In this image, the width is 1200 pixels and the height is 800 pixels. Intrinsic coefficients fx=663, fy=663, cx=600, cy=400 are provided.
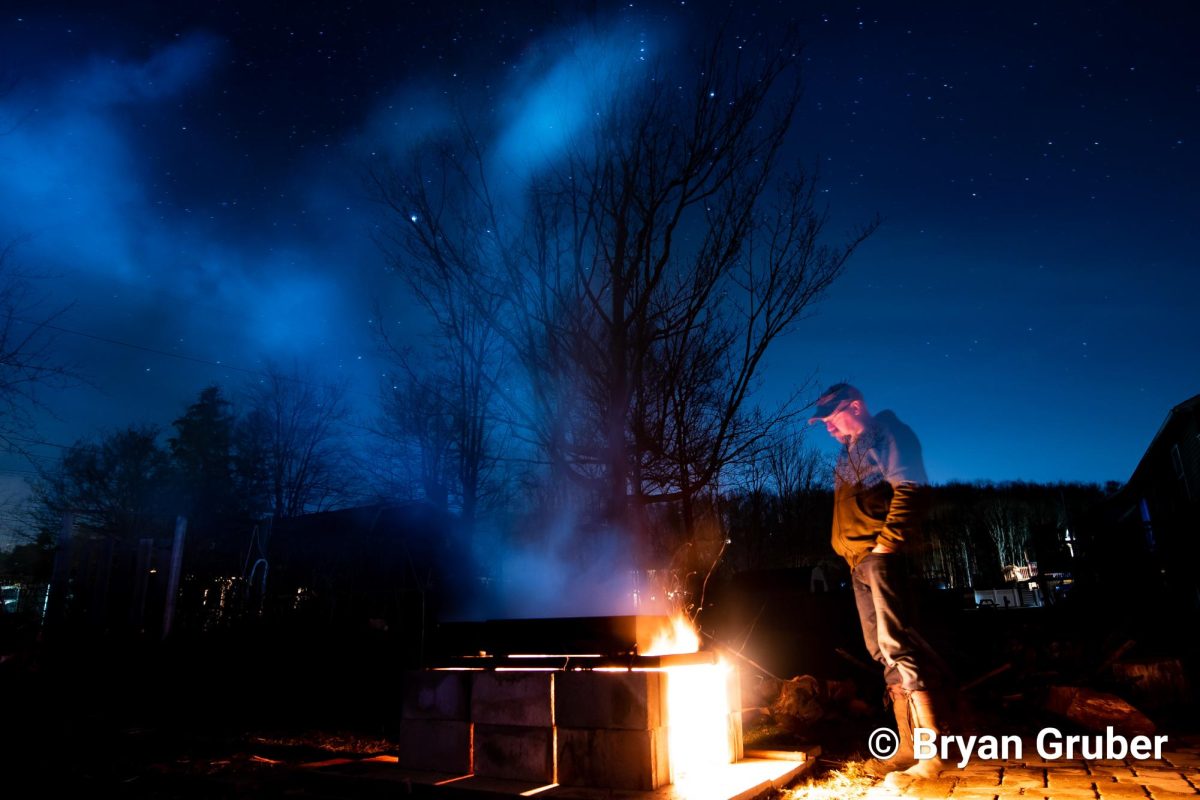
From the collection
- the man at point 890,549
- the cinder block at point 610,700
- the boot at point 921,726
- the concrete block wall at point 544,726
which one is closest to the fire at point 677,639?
the concrete block wall at point 544,726

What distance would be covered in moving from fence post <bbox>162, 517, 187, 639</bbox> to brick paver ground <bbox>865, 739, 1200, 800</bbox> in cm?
937

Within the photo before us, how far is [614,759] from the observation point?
11.6ft

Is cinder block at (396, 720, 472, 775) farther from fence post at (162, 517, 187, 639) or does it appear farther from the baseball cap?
fence post at (162, 517, 187, 639)

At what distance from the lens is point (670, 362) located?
24.7 ft

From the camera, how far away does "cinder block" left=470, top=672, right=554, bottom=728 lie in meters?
3.82

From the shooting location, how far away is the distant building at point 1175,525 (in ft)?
60.6

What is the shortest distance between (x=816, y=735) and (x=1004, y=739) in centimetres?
148

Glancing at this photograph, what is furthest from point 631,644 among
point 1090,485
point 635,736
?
point 1090,485

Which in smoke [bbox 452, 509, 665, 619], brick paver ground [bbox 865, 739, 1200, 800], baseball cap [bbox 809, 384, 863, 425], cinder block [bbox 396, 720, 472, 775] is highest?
baseball cap [bbox 809, 384, 863, 425]

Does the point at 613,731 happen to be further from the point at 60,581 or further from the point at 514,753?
the point at 60,581

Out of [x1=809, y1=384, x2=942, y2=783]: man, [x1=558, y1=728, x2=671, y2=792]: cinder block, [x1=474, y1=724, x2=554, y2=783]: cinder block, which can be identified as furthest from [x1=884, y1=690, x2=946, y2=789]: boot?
[x1=474, y1=724, x2=554, y2=783]: cinder block

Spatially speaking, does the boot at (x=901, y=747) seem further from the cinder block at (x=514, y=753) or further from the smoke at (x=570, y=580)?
the smoke at (x=570, y=580)

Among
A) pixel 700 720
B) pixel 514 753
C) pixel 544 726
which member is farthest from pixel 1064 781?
pixel 514 753

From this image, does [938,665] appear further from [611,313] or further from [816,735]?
[611,313]
